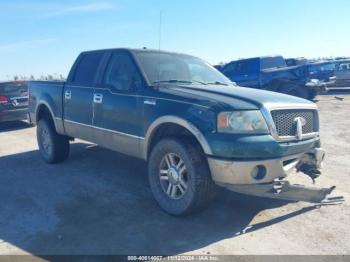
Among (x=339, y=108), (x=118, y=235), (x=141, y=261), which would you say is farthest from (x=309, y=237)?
(x=339, y=108)

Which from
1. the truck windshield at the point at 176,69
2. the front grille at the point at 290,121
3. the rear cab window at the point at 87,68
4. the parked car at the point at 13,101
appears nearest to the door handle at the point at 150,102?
the truck windshield at the point at 176,69

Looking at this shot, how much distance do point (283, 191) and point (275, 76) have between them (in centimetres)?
1141

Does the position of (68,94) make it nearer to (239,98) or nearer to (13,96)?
(239,98)

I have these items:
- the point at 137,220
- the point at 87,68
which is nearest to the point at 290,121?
the point at 137,220

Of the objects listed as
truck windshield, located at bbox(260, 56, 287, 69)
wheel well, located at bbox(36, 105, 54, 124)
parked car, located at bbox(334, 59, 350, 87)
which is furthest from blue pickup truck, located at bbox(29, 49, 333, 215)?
parked car, located at bbox(334, 59, 350, 87)

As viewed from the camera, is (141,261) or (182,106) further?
(182,106)

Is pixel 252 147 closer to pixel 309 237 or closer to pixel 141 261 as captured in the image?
pixel 309 237

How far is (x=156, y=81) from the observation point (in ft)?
15.9

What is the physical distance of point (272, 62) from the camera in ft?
51.9

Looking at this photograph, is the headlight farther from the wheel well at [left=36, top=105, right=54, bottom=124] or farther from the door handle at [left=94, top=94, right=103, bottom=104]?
the wheel well at [left=36, top=105, right=54, bottom=124]

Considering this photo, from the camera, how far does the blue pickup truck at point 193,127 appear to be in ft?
12.5

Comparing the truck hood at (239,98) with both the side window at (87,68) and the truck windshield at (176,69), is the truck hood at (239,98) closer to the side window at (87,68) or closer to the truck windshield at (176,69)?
the truck windshield at (176,69)

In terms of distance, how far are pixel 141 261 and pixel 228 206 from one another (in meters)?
1.59

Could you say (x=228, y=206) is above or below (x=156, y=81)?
below
